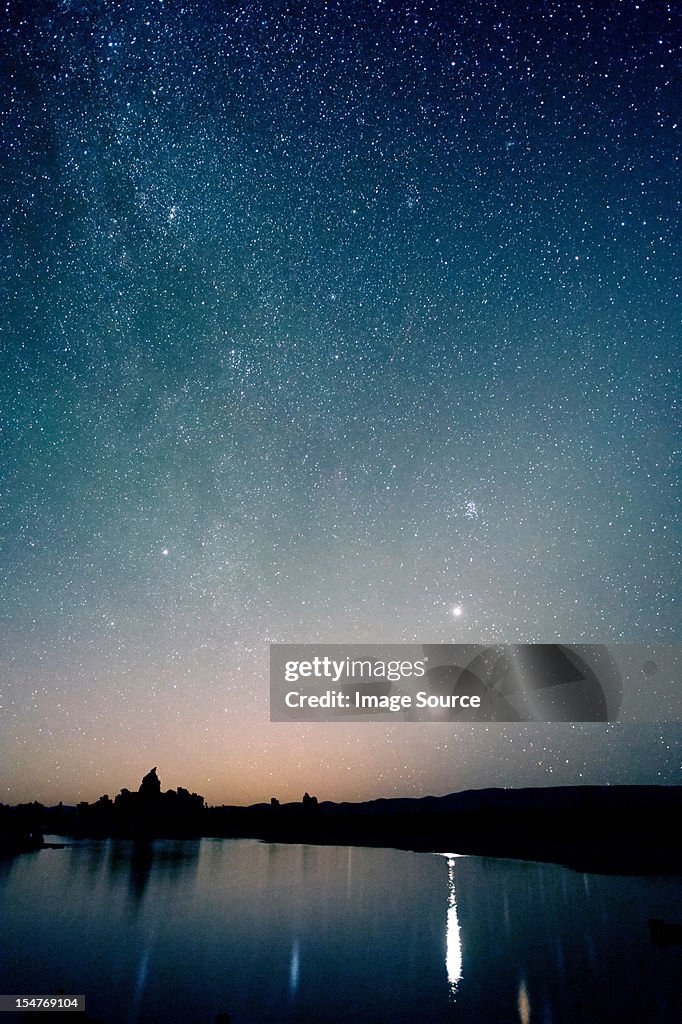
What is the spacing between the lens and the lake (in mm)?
23453

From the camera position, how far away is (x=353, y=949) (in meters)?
34.3

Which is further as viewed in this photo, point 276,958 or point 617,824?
point 617,824

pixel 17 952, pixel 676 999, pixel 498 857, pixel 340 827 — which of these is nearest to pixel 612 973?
pixel 676 999

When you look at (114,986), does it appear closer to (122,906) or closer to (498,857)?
(122,906)

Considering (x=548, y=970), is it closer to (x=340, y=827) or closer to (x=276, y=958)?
(x=276, y=958)

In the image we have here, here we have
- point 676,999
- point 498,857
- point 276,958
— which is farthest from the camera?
point 498,857

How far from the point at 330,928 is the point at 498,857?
6619 centimetres

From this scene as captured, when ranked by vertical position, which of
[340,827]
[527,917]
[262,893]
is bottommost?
[340,827]

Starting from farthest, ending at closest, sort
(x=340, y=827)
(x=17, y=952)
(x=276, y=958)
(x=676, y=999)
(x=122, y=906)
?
(x=340, y=827), (x=122, y=906), (x=17, y=952), (x=276, y=958), (x=676, y=999)

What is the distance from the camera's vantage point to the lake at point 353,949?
23453 millimetres

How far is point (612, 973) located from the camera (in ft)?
89.5

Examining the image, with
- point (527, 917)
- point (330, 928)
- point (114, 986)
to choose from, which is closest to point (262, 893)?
point (330, 928)

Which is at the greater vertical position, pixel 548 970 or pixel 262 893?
pixel 548 970

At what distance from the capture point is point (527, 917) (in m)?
43.0
